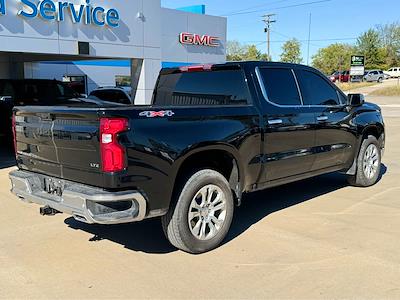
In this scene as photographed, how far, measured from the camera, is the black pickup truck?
3.96 meters

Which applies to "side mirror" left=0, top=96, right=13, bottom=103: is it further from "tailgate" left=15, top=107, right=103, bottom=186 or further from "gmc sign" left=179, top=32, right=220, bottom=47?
"gmc sign" left=179, top=32, right=220, bottom=47

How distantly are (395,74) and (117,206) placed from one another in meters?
84.6

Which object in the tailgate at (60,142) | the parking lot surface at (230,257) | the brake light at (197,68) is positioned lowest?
the parking lot surface at (230,257)

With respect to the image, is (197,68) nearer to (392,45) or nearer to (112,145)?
(112,145)

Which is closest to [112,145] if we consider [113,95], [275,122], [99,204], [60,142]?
[99,204]

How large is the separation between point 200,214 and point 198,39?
21.8m

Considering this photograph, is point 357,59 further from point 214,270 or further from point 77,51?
point 214,270

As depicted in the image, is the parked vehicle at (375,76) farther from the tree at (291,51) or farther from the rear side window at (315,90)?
the rear side window at (315,90)

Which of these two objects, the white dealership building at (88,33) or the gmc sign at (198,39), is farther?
the gmc sign at (198,39)

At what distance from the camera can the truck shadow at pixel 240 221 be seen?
499cm

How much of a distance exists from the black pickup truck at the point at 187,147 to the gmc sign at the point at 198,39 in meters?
18.8

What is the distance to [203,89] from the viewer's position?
18.6 feet

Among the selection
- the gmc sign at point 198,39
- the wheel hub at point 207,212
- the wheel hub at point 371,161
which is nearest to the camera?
the wheel hub at point 207,212

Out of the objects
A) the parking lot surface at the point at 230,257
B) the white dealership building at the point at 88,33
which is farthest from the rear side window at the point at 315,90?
the white dealership building at the point at 88,33
